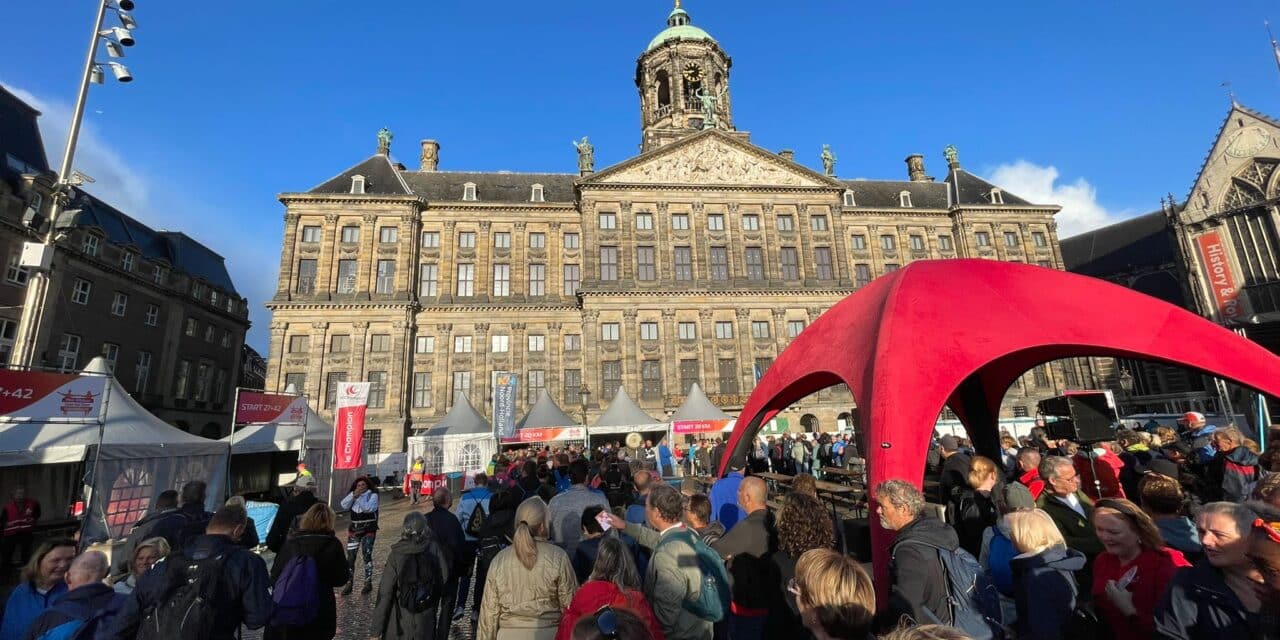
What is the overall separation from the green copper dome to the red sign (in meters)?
37.8

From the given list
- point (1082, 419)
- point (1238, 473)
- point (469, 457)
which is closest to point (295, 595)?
point (1238, 473)

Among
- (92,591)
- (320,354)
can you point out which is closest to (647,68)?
(320,354)

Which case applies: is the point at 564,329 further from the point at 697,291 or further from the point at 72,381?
the point at 72,381

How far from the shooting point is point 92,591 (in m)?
3.53

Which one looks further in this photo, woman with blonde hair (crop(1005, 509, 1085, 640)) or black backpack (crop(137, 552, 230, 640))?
black backpack (crop(137, 552, 230, 640))

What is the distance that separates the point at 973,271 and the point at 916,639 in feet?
22.4

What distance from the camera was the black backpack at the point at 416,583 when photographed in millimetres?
4777

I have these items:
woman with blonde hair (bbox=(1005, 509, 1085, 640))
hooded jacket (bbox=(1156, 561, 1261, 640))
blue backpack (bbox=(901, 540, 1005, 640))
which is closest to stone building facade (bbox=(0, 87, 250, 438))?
blue backpack (bbox=(901, 540, 1005, 640))

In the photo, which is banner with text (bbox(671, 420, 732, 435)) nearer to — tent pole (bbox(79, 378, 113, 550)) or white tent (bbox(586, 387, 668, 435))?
white tent (bbox(586, 387, 668, 435))

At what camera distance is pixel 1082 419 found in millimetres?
20859

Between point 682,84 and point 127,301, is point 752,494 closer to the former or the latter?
point 682,84

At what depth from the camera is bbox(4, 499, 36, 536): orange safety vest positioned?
30.9ft

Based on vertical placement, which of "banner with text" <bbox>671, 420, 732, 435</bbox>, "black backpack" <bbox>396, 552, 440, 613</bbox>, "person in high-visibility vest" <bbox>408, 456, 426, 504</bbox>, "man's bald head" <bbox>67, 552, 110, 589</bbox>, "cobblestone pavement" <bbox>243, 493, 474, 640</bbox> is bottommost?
"cobblestone pavement" <bbox>243, 493, 474, 640</bbox>

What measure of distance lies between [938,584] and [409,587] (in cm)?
426
